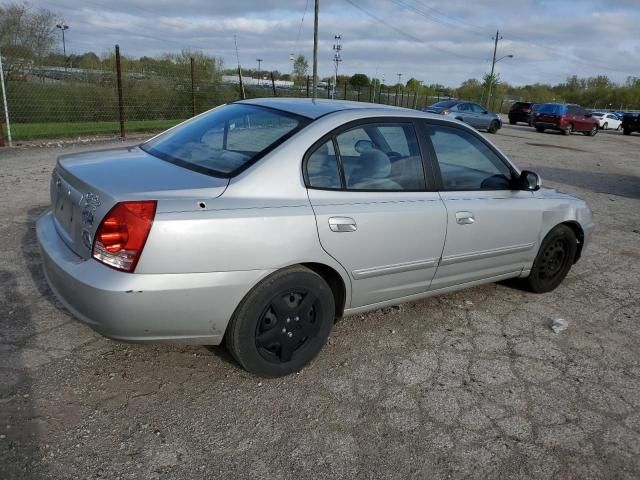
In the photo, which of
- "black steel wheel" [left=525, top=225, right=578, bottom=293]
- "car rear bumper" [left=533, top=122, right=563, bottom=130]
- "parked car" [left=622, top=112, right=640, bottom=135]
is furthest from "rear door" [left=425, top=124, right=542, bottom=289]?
"parked car" [left=622, top=112, right=640, bottom=135]

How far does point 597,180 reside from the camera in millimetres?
11594

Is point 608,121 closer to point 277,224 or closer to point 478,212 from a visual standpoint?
point 478,212

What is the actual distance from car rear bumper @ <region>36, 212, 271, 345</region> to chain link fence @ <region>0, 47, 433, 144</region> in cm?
1071

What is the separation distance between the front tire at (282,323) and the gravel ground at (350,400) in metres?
0.13

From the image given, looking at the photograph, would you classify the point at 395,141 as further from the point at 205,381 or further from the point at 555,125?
the point at 555,125

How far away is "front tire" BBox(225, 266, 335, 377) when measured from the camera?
2.73m

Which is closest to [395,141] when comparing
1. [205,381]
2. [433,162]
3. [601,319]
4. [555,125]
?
[433,162]

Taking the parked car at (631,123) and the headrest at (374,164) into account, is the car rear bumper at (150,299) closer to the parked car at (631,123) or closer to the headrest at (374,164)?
the headrest at (374,164)

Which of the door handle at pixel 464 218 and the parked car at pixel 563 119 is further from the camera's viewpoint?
the parked car at pixel 563 119

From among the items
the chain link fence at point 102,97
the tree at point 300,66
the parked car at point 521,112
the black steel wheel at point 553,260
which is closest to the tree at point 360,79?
the tree at point 300,66

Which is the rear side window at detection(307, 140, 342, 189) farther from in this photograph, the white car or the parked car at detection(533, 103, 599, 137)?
the white car

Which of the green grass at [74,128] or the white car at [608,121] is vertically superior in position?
the white car at [608,121]

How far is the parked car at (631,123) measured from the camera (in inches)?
1256

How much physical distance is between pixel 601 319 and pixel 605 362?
2.57ft
